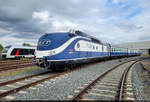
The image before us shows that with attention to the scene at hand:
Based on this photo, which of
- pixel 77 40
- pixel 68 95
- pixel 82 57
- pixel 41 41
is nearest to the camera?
pixel 68 95

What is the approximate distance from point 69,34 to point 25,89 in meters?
5.87

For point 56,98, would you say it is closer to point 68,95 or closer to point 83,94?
point 68,95

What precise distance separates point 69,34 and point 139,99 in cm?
712

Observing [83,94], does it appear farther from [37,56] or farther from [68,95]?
[37,56]

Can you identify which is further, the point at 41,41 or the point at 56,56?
the point at 41,41

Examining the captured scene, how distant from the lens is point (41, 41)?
1029 cm

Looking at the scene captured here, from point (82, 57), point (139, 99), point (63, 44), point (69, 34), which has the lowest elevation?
point (139, 99)

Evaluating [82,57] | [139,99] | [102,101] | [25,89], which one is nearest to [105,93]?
[102,101]

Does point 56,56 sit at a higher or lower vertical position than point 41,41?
lower

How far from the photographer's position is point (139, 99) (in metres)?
4.69

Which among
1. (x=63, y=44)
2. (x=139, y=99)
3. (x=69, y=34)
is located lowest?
(x=139, y=99)

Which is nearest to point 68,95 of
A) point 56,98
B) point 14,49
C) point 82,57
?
point 56,98

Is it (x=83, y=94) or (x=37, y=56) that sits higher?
(x=37, y=56)

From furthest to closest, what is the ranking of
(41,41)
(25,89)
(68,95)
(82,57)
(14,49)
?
(14,49) < (82,57) < (41,41) < (25,89) < (68,95)
